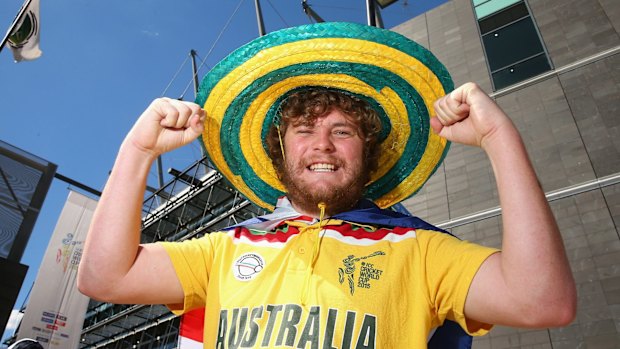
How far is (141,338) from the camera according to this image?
16.5 meters

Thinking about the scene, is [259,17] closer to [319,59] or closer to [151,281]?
[319,59]

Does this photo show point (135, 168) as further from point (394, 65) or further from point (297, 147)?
point (394, 65)

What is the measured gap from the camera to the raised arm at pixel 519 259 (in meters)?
1.27

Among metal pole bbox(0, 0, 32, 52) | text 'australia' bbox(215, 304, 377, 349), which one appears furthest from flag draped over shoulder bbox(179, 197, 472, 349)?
metal pole bbox(0, 0, 32, 52)

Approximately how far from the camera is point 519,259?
1.31m

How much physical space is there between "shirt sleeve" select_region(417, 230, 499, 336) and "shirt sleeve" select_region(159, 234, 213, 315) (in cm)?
78

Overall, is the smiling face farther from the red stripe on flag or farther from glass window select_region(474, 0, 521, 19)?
glass window select_region(474, 0, 521, 19)

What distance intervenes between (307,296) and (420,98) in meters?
1.21

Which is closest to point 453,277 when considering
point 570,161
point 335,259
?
point 335,259

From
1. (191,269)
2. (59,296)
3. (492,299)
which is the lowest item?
(492,299)

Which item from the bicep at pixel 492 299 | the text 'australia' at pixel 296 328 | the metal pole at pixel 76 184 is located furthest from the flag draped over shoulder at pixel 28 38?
the bicep at pixel 492 299

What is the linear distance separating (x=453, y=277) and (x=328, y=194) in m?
0.61

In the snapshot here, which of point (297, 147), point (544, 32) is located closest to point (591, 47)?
point (544, 32)

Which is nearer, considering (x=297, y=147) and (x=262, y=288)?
(x=262, y=288)
